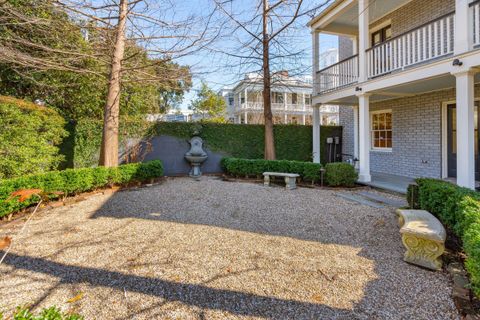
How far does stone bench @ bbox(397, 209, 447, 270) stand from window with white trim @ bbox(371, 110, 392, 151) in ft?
24.2

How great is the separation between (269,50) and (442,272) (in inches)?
348

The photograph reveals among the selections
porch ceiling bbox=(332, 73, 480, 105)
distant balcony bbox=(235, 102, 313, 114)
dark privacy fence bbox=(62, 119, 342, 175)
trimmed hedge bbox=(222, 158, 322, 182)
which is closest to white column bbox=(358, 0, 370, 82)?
porch ceiling bbox=(332, 73, 480, 105)

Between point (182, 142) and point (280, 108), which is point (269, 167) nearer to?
point (182, 142)

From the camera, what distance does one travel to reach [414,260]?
3.16 metres

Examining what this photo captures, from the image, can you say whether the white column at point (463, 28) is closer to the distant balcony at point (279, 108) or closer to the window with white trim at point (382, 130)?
the window with white trim at point (382, 130)

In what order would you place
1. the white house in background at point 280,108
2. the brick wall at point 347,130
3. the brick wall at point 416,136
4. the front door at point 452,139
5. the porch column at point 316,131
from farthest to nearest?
the white house in background at point 280,108 < the brick wall at point 347,130 < the porch column at point 316,131 < the brick wall at point 416,136 < the front door at point 452,139

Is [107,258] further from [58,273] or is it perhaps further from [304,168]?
[304,168]

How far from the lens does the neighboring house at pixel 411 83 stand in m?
5.34

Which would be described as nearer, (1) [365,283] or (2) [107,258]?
(1) [365,283]

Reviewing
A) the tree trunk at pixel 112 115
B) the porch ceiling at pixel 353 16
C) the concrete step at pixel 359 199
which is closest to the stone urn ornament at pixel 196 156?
the tree trunk at pixel 112 115

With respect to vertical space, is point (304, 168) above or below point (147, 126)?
below

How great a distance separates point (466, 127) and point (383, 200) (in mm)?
2131

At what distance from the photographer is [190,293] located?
8.55 feet

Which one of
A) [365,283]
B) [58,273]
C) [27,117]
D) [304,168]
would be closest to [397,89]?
[304,168]
